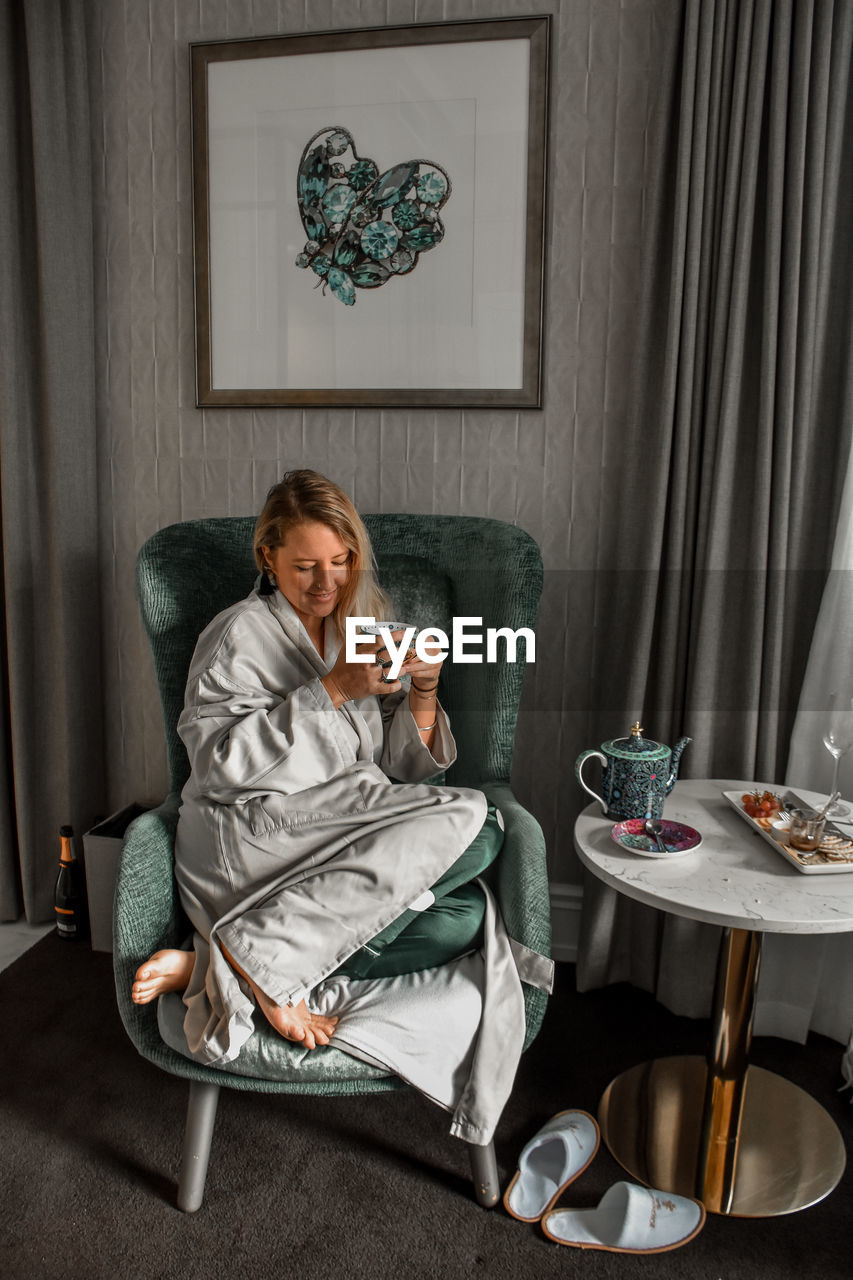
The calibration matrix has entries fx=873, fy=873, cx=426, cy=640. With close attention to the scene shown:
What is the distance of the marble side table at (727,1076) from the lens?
1359mm

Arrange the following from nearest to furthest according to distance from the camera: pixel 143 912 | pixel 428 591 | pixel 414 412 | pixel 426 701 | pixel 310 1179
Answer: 1. pixel 143 912
2. pixel 310 1179
3. pixel 426 701
4. pixel 428 591
5. pixel 414 412

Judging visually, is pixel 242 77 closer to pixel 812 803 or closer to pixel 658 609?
pixel 658 609

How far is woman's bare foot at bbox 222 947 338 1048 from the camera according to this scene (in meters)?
1.34

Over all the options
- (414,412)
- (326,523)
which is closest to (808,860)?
(326,523)

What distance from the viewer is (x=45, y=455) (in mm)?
2160

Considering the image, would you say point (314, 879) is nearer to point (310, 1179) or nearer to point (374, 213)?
point (310, 1179)

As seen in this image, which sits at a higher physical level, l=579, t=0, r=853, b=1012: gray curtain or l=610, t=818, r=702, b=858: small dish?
l=579, t=0, r=853, b=1012: gray curtain

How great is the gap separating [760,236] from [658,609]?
0.79 metres

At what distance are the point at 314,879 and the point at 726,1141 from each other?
0.91m

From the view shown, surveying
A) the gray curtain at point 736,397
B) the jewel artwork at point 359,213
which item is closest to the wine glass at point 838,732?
the gray curtain at point 736,397

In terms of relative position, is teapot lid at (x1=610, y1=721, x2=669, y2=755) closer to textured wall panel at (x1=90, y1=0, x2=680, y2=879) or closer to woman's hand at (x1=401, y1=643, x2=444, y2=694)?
woman's hand at (x1=401, y1=643, x2=444, y2=694)

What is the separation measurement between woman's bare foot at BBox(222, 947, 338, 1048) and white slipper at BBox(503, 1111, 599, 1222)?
0.46m

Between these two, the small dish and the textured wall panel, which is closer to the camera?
the small dish

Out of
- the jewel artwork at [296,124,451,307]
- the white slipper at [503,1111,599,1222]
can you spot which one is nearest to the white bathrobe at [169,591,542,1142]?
the white slipper at [503,1111,599,1222]
